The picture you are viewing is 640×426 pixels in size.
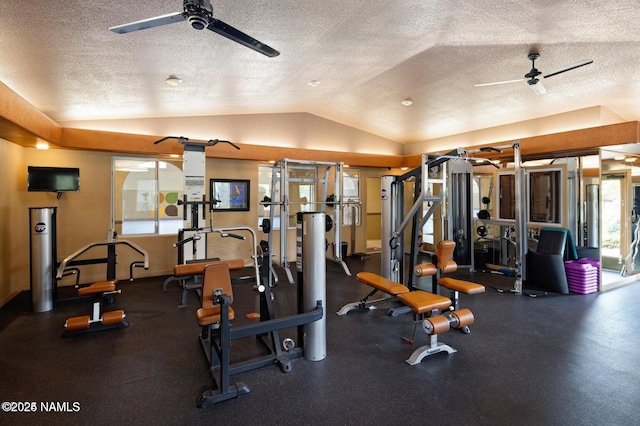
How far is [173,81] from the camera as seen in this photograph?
3.84 meters

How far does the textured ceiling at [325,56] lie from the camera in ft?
8.51

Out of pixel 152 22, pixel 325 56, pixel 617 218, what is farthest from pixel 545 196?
pixel 152 22

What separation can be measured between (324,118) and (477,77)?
11.0 feet

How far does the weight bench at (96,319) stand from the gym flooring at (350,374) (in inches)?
3.4

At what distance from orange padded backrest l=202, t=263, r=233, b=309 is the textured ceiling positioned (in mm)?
1905

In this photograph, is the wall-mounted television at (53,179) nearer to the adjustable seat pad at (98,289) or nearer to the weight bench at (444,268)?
the adjustable seat pad at (98,289)

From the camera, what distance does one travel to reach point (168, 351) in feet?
9.53

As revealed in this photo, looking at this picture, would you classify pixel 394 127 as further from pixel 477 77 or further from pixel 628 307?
pixel 628 307

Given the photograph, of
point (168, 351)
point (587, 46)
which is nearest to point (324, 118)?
point (587, 46)

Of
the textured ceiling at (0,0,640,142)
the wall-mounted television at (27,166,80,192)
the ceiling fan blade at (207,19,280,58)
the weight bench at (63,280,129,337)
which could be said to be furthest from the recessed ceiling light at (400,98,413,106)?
the wall-mounted television at (27,166,80,192)

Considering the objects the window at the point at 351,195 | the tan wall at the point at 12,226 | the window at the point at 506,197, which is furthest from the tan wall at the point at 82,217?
the window at the point at 506,197

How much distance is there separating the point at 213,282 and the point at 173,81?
2712mm

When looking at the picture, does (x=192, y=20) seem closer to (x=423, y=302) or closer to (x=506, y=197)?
(x=423, y=302)

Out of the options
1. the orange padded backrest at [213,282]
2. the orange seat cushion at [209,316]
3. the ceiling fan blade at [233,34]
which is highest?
the ceiling fan blade at [233,34]
